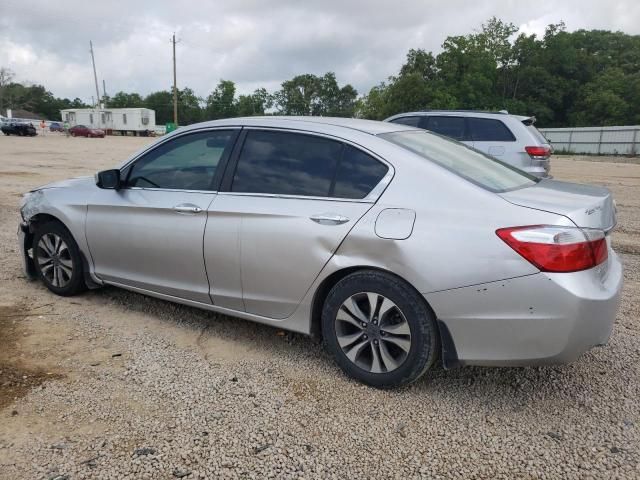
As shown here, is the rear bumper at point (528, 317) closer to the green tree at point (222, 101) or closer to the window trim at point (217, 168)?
the window trim at point (217, 168)

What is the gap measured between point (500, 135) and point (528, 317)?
6.94m

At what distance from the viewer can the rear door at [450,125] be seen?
927 cm

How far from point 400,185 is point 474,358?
1045 millimetres

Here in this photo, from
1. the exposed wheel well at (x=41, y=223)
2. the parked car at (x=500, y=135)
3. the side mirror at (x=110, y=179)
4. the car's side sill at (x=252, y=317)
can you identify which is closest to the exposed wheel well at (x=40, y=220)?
the exposed wheel well at (x=41, y=223)

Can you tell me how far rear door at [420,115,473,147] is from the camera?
365 inches

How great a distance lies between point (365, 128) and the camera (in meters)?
3.48

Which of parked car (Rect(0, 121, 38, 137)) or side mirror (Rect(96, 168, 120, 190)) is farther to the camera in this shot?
parked car (Rect(0, 121, 38, 137))

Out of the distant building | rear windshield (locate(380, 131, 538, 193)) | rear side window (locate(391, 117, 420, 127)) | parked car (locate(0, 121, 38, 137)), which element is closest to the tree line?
parked car (locate(0, 121, 38, 137))

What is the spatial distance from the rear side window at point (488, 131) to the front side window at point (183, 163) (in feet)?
21.0

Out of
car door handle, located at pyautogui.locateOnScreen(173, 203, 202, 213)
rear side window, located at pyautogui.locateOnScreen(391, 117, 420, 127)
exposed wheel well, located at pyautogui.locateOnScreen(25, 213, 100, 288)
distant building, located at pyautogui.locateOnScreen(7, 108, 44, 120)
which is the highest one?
distant building, located at pyautogui.locateOnScreen(7, 108, 44, 120)

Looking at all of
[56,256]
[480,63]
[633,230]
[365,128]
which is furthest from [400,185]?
[480,63]

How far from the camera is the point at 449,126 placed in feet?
30.9

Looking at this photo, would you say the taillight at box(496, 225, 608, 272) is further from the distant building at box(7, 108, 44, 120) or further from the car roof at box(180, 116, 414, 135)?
the distant building at box(7, 108, 44, 120)

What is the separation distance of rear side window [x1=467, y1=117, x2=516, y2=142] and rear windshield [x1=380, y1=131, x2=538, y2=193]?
17.8 feet
